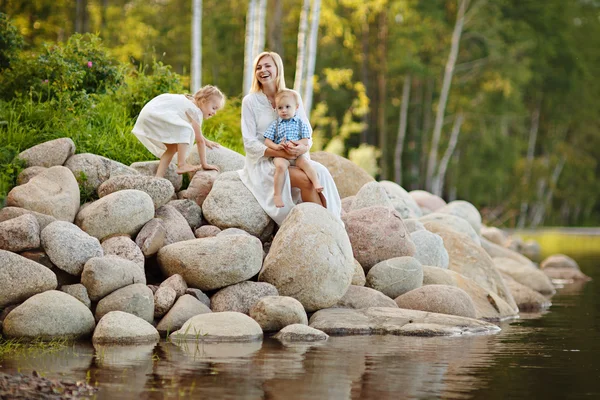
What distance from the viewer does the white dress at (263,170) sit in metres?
11.3

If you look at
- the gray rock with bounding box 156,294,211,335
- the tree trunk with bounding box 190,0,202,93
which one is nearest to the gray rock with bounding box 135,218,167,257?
the gray rock with bounding box 156,294,211,335

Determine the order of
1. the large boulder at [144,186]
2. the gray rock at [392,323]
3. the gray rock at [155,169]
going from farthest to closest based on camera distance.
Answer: the gray rock at [155,169]
the large boulder at [144,186]
the gray rock at [392,323]

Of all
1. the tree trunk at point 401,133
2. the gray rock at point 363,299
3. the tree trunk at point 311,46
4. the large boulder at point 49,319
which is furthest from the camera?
the tree trunk at point 401,133

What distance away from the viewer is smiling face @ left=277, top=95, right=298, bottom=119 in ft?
36.6

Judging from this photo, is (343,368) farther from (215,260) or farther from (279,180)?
(279,180)

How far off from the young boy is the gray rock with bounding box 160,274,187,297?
5.26 feet

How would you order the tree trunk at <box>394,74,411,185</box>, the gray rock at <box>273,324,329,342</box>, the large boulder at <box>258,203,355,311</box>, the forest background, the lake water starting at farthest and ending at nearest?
the tree trunk at <box>394,74,411,185</box> < the forest background < the large boulder at <box>258,203,355,311</box> < the gray rock at <box>273,324,329,342</box> < the lake water

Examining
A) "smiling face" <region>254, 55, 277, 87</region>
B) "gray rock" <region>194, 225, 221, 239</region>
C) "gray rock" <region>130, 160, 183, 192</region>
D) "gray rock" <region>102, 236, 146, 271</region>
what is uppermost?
"smiling face" <region>254, 55, 277, 87</region>

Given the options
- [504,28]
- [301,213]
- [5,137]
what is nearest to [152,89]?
[5,137]

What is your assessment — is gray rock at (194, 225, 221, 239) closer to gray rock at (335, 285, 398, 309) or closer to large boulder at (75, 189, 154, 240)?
large boulder at (75, 189, 154, 240)

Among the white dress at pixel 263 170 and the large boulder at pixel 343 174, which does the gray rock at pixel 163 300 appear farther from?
the large boulder at pixel 343 174

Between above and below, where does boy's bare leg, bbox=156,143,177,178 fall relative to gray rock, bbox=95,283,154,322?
above

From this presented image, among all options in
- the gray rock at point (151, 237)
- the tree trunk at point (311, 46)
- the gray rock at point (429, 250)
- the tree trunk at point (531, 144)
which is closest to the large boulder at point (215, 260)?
the gray rock at point (151, 237)

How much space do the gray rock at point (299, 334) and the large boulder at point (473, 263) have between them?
432 cm
